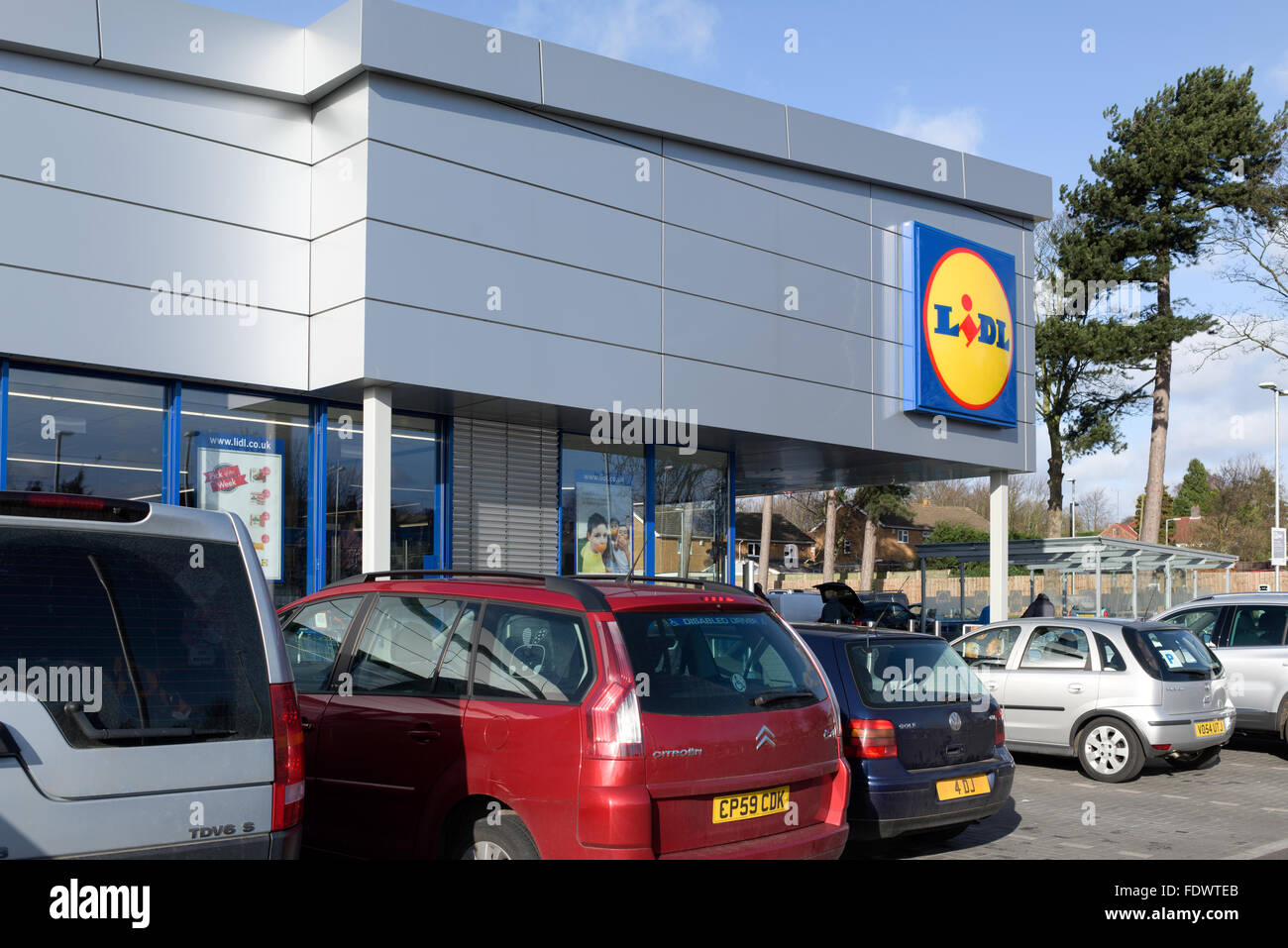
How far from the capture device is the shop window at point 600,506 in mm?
16797

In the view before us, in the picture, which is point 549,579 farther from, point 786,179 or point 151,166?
point 786,179

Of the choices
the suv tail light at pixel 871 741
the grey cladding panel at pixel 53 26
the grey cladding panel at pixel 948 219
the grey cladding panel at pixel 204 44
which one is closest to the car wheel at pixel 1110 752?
the suv tail light at pixel 871 741

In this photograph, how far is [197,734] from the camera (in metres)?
3.89

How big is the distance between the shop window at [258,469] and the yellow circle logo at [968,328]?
10862 mm

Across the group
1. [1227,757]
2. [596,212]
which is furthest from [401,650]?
[1227,757]

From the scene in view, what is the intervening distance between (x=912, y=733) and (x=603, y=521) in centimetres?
995

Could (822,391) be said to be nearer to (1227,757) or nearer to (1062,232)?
(1227,757)

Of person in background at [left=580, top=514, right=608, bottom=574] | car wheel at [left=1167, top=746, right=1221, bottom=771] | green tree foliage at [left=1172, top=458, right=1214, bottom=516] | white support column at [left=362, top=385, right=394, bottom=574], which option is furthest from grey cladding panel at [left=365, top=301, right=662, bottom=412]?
green tree foliage at [left=1172, top=458, right=1214, bottom=516]

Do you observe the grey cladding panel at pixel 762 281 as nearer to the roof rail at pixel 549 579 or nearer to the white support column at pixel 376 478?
the white support column at pixel 376 478

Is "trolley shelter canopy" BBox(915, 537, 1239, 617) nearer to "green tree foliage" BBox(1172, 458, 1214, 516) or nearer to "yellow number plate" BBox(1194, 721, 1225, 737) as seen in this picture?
"yellow number plate" BBox(1194, 721, 1225, 737)
